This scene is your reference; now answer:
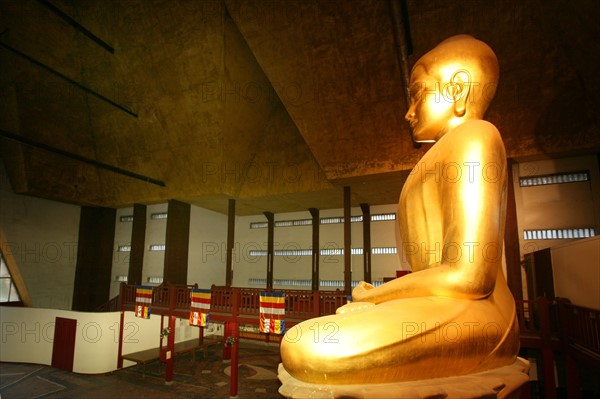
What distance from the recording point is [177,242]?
14383 millimetres

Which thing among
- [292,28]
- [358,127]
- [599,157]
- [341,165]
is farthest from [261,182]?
[599,157]

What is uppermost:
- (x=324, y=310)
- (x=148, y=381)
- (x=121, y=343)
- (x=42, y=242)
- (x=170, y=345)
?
(x=42, y=242)

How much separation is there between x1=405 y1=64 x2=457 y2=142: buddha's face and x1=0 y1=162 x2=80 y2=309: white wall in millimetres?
14938

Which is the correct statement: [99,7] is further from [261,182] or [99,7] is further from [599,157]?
[599,157]

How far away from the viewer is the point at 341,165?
10.6 m

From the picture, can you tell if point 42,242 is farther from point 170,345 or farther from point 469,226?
point 469,226

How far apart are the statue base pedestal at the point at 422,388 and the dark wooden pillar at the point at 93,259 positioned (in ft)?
52.6

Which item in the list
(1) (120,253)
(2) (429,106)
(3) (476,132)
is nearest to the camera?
(3) (476,132)

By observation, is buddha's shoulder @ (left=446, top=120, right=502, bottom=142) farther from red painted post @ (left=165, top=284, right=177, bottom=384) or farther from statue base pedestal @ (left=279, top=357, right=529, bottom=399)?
red painted post @ (left=165, top=284, right=177, bottom=384)

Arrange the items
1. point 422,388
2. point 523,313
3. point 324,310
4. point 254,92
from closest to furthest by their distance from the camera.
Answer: point 422,388
point 523,313
point 324,310
point 254,92

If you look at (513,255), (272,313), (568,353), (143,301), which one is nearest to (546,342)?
(568,353)

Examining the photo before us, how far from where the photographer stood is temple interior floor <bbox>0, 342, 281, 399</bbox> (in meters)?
9.67

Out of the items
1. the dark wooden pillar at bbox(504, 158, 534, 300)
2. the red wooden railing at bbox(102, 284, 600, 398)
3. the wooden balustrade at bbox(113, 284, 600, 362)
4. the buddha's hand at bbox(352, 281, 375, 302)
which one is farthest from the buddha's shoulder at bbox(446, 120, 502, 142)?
the dark wooden pillar at bbox(504, 158, 534, 300)

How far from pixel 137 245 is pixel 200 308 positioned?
715 centimetres
